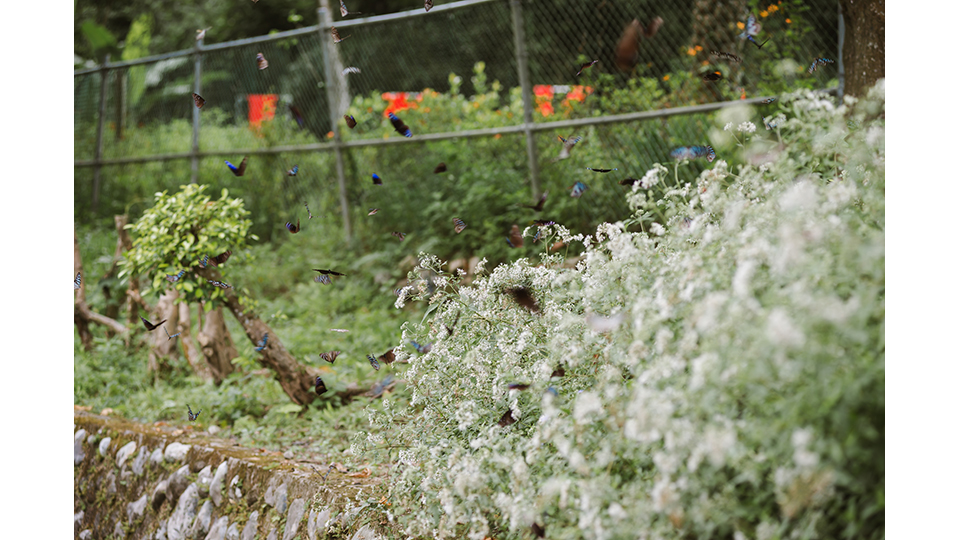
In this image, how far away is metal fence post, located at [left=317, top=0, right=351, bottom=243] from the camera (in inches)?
227

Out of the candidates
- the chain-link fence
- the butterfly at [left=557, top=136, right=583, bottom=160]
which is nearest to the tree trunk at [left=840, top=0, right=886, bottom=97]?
the chain-link fence

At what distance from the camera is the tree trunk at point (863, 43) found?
10.8ft

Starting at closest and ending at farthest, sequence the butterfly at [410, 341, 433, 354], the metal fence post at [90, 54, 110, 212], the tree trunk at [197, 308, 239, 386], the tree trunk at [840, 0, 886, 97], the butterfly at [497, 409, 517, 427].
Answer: the butterfly at [497, 409, 517, 427]
the butterfly at [410, 341, 433, 354]
the tree trunk at [840, 0, 886, 97]
the tree trunk at [197, 308, 239, 386]
the metal fence post at [90, 54, 110, 212]

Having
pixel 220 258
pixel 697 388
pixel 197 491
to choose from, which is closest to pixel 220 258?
pixel 220 258

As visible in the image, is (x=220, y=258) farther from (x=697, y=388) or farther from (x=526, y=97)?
(x=697, y=388)

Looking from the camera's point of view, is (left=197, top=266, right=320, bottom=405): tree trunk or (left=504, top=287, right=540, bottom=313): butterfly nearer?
(left=504, top=287, right=540, bottom=313): butterfly

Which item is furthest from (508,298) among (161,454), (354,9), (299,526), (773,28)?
(354,9)

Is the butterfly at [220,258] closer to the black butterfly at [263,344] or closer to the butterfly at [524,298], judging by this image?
the black butterfly at [263,344]

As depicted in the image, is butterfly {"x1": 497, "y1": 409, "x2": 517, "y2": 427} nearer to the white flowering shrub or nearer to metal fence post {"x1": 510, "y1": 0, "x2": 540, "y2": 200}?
the white flowering shrub

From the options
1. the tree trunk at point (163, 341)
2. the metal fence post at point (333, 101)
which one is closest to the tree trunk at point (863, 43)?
the metal fence post at point (333, 101)

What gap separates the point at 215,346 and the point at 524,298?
2.20m

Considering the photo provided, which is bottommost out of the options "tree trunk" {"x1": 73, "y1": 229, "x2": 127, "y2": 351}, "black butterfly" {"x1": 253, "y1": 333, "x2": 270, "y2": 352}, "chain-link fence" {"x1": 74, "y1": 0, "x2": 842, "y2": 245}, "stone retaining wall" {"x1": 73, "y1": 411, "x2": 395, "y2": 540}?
"stone retaining wall" {"x1": 73, "y1": 411, "x2": 395, "y2": 540}

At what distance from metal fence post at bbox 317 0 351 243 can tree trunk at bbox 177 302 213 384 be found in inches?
66.7

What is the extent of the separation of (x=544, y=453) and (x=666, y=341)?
1.78 ft
